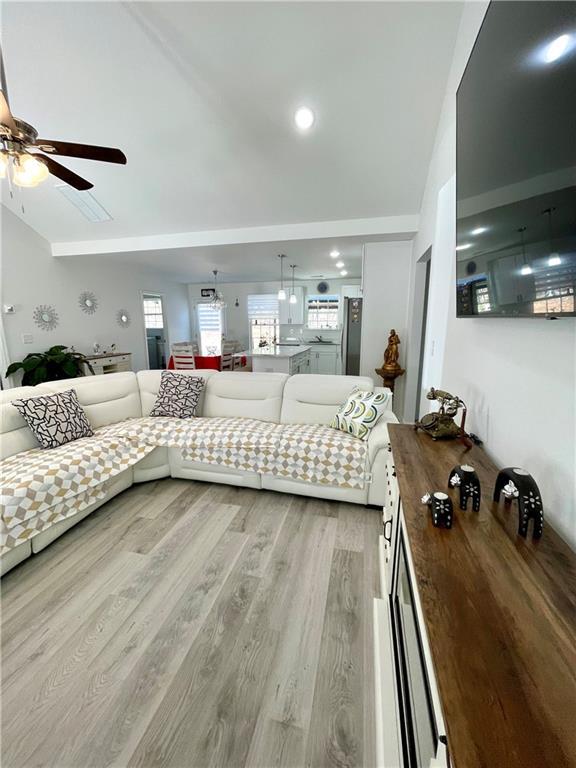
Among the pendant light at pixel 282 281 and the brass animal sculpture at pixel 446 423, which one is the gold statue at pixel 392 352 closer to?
the pendant light at pixel 282 281

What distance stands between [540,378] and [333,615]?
1389 mm

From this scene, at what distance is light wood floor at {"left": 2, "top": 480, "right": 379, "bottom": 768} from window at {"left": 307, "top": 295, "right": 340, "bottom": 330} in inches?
237

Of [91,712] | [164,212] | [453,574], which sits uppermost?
[164,212]

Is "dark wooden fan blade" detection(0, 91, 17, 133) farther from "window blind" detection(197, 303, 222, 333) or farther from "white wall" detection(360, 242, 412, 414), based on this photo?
"window blind" detection(197, 303, 222, 333)

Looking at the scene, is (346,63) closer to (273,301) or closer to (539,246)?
(539,246)

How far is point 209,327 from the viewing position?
859cm

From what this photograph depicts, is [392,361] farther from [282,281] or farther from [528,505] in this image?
[282,281]

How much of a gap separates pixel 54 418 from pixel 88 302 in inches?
161

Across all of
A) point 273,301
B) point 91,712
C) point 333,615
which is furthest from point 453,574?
point 273,301

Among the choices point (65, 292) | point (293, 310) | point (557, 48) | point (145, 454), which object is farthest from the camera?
point (293, 310)

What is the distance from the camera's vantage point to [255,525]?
219 centimetres

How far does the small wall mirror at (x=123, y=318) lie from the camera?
6.20 metres

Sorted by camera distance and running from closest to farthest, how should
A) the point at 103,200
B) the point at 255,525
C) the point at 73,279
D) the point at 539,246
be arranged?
1. the point at 539,246
2. the point at 255,525
3. the point at 103,200
4. the point at 73,279

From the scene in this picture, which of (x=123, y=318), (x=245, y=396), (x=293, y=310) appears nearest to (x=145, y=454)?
(x=245, y=396)
